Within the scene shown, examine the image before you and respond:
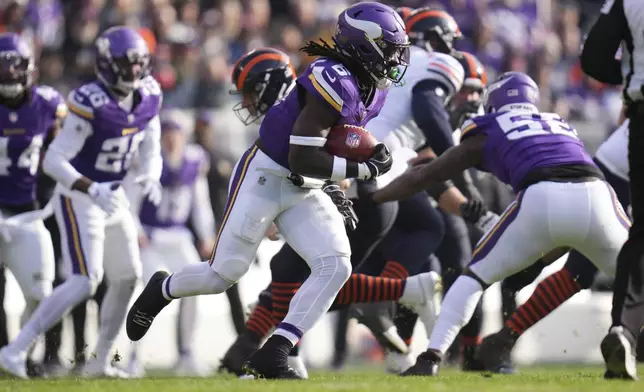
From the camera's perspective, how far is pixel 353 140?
5375 millimetres

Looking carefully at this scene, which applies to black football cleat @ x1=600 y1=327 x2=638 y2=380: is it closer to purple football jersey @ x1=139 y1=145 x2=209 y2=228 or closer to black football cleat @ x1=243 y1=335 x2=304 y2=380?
black football cleat @ x1=243 y1=335 x2=304 y2=380

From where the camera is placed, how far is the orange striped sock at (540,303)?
6.36m

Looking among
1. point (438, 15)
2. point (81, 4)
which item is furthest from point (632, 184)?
point (81, 4)

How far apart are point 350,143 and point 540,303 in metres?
1.64

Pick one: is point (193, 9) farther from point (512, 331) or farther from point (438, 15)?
point (512, 331)

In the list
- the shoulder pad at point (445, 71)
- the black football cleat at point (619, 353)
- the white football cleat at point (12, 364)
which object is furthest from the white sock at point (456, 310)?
the white football cleat at point (12, 364)

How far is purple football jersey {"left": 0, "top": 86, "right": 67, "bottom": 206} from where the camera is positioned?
7.83 meters

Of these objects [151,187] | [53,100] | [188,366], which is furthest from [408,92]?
[188,366]

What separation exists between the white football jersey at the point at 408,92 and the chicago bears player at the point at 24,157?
2205 millimetres

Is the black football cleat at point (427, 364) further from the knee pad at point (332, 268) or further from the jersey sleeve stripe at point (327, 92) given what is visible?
the jersey sleeve stripe at point (327, 92)

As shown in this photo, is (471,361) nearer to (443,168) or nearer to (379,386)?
(443,168)

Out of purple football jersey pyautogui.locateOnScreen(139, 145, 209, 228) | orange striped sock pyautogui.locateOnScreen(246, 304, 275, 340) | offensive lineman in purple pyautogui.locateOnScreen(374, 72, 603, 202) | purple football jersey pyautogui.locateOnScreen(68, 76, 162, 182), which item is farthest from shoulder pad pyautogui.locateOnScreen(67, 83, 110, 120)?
purple football jersey pyautogui.locateOnScreen(139, 145, 209, 228)

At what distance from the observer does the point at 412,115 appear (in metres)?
7.34

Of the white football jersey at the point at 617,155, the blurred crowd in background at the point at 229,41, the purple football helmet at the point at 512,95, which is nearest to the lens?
the purple football helmet at the point at 512,95
